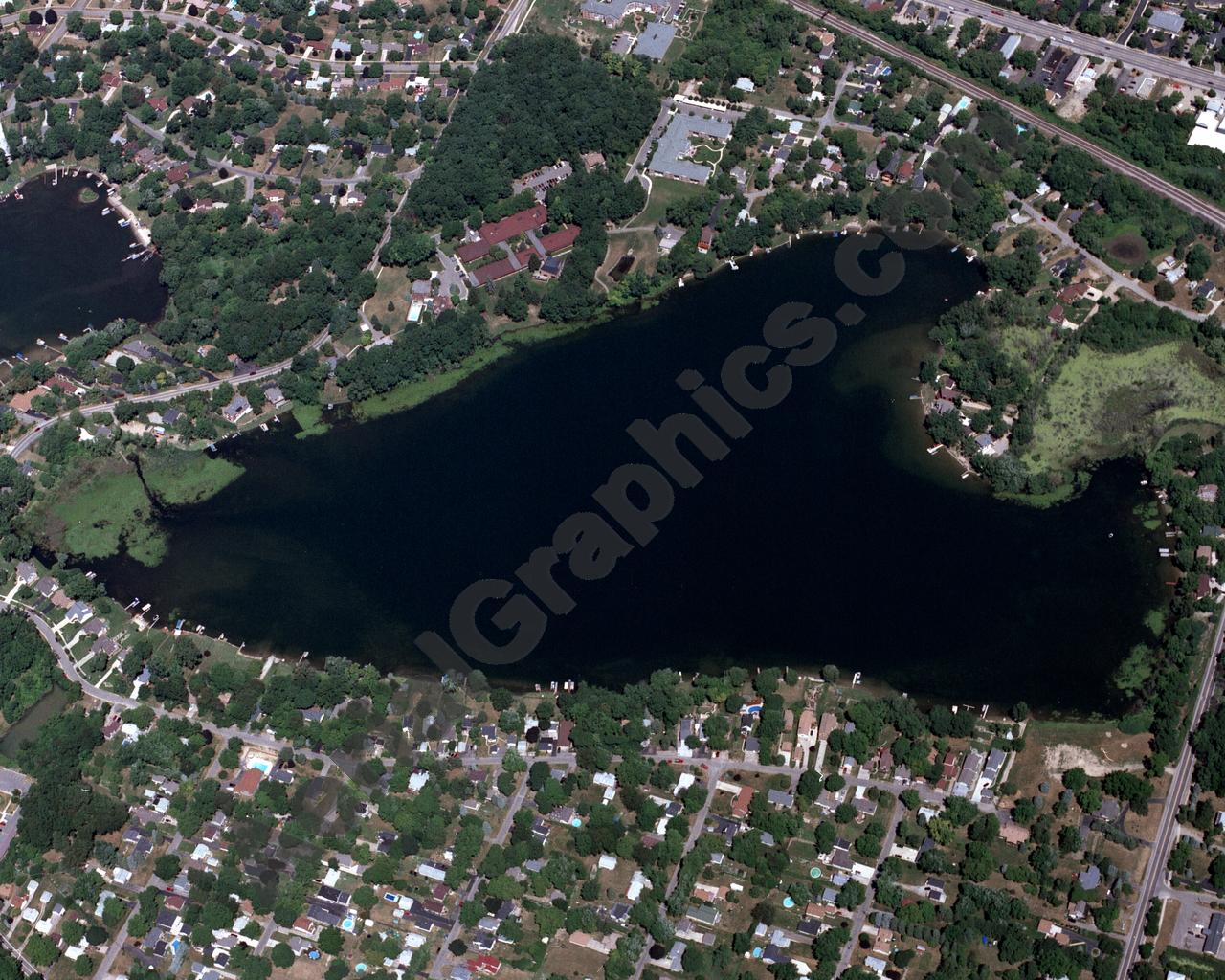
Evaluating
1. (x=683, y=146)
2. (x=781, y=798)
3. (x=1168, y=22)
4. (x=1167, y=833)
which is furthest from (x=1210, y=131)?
(x=781, y=798)

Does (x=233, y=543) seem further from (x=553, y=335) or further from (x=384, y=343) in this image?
(x=553, y=335)

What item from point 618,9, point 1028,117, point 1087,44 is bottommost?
point 618,9

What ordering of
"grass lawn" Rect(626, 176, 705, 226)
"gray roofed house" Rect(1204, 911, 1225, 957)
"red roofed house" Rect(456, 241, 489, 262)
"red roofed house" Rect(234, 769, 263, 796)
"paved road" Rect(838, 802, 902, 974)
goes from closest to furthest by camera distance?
"gray roofed house" Rect(1204, 911, 1225, 957), "paved road" Rect(838, 802, 902, 974), "red roofed house" Rect(234, 769, 263, 796), "red roofed house" Rect(456, 241, 489, 262), "grass lawn" Rect(626, 176, 705, 226)

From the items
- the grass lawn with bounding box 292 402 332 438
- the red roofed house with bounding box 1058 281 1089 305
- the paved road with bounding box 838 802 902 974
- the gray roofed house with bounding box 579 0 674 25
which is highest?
the gray roofed house with bounding box 579 0 674 25

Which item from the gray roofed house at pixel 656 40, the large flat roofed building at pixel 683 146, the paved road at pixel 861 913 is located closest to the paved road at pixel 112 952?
the paved road at pixel 861 913

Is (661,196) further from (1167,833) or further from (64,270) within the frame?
(1167,833)

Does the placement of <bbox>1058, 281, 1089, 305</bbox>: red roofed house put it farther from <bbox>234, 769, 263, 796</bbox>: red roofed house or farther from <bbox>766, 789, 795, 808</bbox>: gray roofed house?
<bbox>234, 769, 263, 796</bbox>: red roofed house

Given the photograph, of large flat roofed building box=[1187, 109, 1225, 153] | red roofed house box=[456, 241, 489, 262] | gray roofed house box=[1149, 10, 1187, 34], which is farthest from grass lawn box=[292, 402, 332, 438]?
gray roofed house box=[1149, 10, 1187, 34]

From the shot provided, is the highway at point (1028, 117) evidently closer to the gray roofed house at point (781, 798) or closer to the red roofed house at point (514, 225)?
the red roofed house at point (514, 225)
